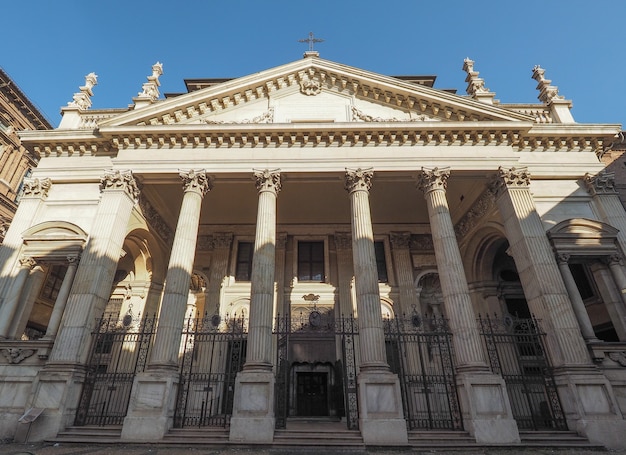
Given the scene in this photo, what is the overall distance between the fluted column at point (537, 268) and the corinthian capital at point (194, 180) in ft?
38.2

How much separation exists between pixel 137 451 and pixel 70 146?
12385 millimetres

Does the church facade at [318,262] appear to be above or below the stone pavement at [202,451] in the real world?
above

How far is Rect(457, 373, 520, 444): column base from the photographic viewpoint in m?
9.22

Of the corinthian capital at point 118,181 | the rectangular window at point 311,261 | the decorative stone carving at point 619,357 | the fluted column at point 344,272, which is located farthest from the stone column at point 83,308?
the decorative stone carving at point 619,357

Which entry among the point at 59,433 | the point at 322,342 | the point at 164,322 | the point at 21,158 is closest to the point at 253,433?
the point at 164,322

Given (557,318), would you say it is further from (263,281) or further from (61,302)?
(61,302)

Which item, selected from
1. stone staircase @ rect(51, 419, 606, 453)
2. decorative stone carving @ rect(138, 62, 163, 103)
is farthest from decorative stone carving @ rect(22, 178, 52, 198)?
stone staircase @ rect(51, 419, 606, 453)

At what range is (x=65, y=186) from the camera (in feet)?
47.6

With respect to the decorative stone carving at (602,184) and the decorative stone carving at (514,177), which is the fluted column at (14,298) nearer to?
the decorative stone carving at (514,177)

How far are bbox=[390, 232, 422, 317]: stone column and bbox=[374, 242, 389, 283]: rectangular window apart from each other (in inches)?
22.2

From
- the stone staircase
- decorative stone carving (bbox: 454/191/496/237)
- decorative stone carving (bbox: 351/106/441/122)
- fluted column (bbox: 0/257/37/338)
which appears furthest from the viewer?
decorative stone carving (bbox: 454/191/496/237)

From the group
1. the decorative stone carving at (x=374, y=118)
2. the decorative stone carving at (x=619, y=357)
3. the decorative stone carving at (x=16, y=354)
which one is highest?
the decorative stone carving at (x=374, y=118)

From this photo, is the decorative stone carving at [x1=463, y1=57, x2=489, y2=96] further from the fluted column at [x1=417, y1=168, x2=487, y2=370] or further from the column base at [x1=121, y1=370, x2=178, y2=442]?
the column base at [x1=121, y1=370, x2=178, y2=442]

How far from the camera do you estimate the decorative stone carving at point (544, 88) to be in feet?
52.8
